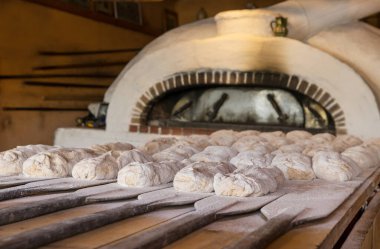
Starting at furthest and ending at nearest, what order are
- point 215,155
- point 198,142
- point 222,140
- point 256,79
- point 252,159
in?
point 256,79
point 222,140
point 198,142
point 215,155
point 252,159

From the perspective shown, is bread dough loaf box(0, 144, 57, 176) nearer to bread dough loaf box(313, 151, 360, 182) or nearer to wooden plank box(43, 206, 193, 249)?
wooden plank box(43, 206, 193, 249)

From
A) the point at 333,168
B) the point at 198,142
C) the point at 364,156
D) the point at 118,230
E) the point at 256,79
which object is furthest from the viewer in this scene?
the point at 256,79

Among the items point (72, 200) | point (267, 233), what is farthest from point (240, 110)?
point (267, 233)

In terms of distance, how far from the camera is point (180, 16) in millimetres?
7727

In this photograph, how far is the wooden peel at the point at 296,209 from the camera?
1.13 metres

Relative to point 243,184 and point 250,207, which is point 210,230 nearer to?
point 250,207

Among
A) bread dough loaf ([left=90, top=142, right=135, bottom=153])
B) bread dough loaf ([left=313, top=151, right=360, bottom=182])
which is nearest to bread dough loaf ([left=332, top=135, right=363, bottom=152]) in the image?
bread dough loaf ([left=313, top=151, right=360, bottom=182])

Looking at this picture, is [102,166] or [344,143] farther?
[344,143]

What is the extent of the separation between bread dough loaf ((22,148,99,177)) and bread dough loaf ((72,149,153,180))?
0.05 m

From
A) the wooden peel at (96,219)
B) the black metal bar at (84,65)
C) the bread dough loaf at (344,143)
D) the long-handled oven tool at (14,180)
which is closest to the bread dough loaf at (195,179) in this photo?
the wooden peel at (96,219)

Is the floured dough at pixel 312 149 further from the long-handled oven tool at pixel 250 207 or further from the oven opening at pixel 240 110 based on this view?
the oven opening at pixel 240 110

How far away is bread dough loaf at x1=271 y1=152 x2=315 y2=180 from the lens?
6.59 feet

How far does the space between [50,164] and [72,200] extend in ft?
1.55

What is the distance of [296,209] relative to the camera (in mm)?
1452
